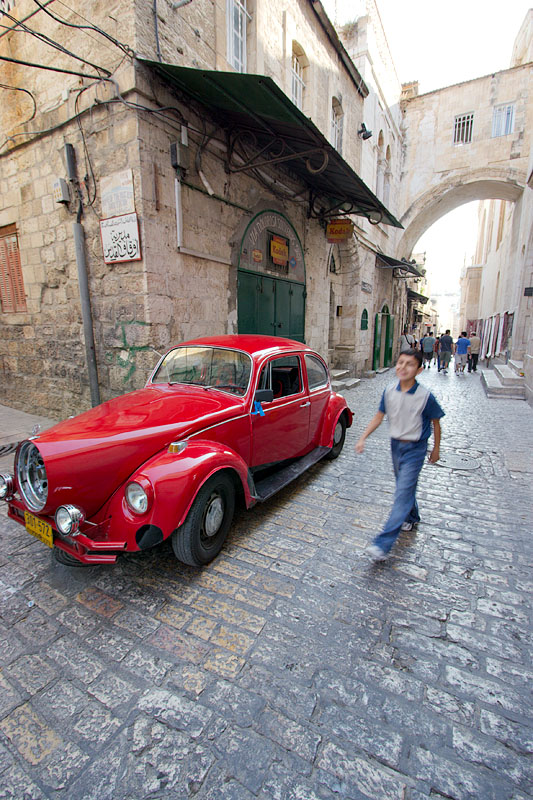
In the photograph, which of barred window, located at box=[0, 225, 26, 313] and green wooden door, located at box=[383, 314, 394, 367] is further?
green wooden door, located at box=[383, 314, 394, 367]

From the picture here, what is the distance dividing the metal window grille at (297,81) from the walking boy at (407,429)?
364 inches

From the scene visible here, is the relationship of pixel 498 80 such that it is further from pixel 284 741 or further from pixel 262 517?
pixel 284 741

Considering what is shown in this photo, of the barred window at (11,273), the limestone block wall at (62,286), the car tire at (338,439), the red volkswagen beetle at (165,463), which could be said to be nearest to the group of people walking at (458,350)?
the car tire at (338,439)

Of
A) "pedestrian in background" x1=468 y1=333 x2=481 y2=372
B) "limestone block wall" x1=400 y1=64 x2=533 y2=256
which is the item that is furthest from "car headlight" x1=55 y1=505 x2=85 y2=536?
"limestone block wall" x1=400 y1=64 x2=533 y2=256

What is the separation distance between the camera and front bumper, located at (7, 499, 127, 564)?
2232 mm

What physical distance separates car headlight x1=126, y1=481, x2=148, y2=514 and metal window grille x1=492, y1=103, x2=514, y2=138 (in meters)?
22.8

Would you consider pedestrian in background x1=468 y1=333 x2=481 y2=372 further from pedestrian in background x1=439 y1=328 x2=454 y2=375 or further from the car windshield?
the car windshield

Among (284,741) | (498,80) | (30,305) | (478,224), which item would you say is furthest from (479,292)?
(284,741)

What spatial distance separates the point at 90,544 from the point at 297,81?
36.9 feet

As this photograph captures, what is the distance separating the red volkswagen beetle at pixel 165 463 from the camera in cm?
232

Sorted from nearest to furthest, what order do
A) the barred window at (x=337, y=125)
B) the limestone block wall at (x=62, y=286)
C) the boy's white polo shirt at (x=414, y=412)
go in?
A: the boy's white polo shirt at (x=414, y=412)
the limestone block wall at (x=62, y=286)
the barred window at (x=337, y=125)

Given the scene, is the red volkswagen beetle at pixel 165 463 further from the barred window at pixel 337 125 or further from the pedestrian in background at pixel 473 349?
the pedestrian in background at pixel 473 349

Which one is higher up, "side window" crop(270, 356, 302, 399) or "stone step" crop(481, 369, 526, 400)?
"side window" crop(270, 356, 302, 399)

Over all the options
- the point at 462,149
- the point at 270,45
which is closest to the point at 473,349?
the point at 462,149
